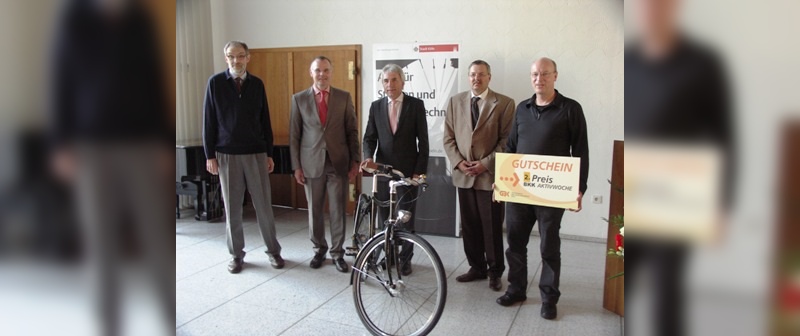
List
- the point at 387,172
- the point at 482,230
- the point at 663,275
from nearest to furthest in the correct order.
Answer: the point at 663,275 → the point at 387,172 → the point at 482,230

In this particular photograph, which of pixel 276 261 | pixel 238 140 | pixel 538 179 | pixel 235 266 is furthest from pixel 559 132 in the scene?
pixel 235 266

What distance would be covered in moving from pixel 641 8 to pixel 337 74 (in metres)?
5.37

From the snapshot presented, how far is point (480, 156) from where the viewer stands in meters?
3.30

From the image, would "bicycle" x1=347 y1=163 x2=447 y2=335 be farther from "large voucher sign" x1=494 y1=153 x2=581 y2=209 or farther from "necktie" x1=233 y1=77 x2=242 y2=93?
"necktie" x1=233 y1=77 x2=242 y2=93

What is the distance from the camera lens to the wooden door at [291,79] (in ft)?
17.9

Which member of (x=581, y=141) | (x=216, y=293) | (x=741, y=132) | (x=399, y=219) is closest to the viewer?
(x=741, y=132)

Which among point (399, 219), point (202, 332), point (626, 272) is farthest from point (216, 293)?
point (626, 272)

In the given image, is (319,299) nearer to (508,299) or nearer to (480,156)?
(508,299)

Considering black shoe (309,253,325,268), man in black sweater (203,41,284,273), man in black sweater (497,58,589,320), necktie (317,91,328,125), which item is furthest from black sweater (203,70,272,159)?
man in black sweater (497,58,589,320)

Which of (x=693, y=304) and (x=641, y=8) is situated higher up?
(x=641, y=8)

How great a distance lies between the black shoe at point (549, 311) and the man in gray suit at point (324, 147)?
1.46 meters

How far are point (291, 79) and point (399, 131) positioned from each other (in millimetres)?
2683

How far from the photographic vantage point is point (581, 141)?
2.76 meters

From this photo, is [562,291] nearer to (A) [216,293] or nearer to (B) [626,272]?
(A) [216,293]
